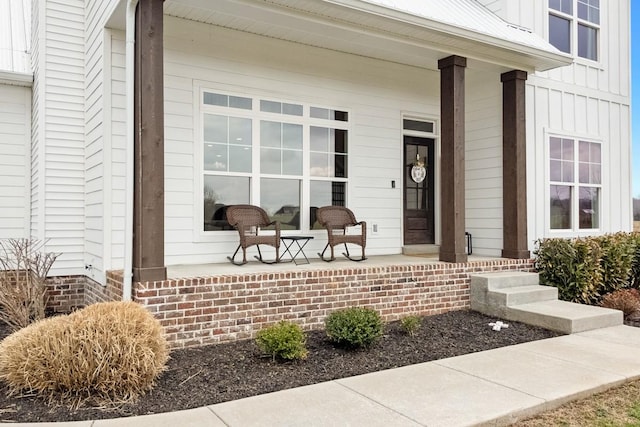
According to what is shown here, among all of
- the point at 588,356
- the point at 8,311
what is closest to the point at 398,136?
the point at 588,356

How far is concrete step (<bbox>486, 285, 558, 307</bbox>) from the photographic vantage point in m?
6.06

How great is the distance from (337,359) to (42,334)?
2.40 m

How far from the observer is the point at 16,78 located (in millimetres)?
6738

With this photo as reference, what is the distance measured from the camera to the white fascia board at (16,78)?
669 cm

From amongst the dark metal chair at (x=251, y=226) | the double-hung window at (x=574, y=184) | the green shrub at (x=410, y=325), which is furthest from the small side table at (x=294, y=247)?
the double-hung window at (x=574, y=184)

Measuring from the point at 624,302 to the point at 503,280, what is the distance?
1656 millimetres

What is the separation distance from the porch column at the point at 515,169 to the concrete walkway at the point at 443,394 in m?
2.65

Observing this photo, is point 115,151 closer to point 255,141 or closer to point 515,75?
point 255,141

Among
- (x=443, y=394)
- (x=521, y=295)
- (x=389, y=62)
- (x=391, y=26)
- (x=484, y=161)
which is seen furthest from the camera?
(x=484, y=161)

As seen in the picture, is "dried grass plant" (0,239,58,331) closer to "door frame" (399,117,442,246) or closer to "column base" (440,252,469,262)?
"column base" (440,252,469,262)

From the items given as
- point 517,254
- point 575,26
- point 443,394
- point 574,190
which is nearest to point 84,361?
point 443,394

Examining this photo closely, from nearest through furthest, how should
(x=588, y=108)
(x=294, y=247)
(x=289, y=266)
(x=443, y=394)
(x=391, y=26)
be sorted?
(x=443, y=394) → (x=391, y=26) → (x=289, y=266) → (x=294, y=247) → (x=588, y=108)

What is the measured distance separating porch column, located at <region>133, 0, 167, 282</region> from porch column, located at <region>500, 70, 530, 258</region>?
508cm

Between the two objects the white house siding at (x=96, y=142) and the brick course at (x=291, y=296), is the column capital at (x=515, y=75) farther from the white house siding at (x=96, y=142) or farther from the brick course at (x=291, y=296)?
the white house siding at (x=96, y=142)
